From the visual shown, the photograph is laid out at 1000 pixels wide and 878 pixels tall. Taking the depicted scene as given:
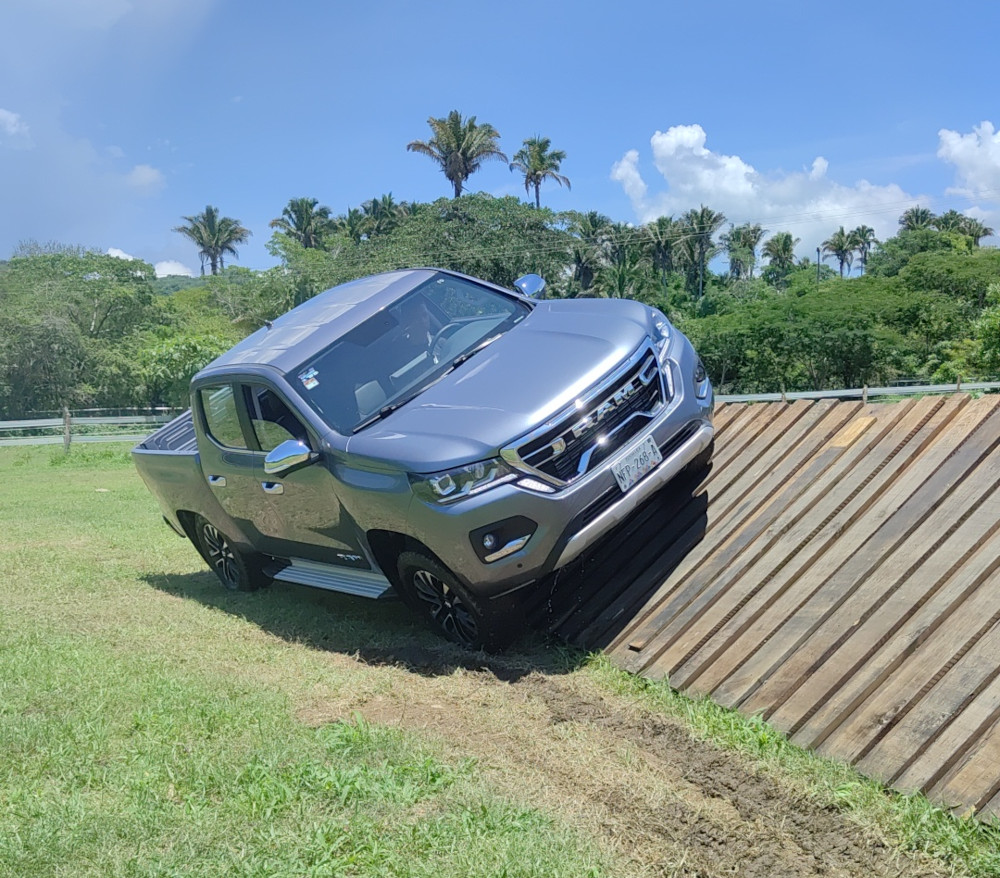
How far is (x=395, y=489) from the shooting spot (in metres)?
5.11

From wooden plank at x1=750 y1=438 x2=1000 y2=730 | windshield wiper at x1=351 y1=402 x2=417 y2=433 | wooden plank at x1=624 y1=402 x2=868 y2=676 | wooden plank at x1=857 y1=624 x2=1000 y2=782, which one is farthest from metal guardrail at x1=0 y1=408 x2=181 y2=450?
wooden plank at x1=857 y1=624 x2=1000 y2=782

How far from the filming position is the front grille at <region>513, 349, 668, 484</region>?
16.2 ft

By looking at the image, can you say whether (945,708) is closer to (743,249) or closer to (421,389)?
(421,389)

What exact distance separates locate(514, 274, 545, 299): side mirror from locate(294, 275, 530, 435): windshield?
0.70 ft

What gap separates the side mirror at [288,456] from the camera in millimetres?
5504

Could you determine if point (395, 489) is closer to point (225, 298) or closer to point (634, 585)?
point (634, 585)

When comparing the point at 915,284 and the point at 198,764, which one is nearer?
the point at 198,764

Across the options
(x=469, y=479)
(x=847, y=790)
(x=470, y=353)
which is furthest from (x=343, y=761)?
(x=470, y=353)

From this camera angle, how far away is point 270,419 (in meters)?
6.14

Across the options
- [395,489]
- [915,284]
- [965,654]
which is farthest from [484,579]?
[915,284]

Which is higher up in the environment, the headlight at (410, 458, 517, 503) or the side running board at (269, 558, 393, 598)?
the headlight at (410, 458, 517, 503)

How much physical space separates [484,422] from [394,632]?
1813 millimetres

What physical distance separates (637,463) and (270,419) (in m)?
2.38

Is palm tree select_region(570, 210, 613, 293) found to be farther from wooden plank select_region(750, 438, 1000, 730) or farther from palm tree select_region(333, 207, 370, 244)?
wooden plank select_region(750, 438, 1000, 730)
